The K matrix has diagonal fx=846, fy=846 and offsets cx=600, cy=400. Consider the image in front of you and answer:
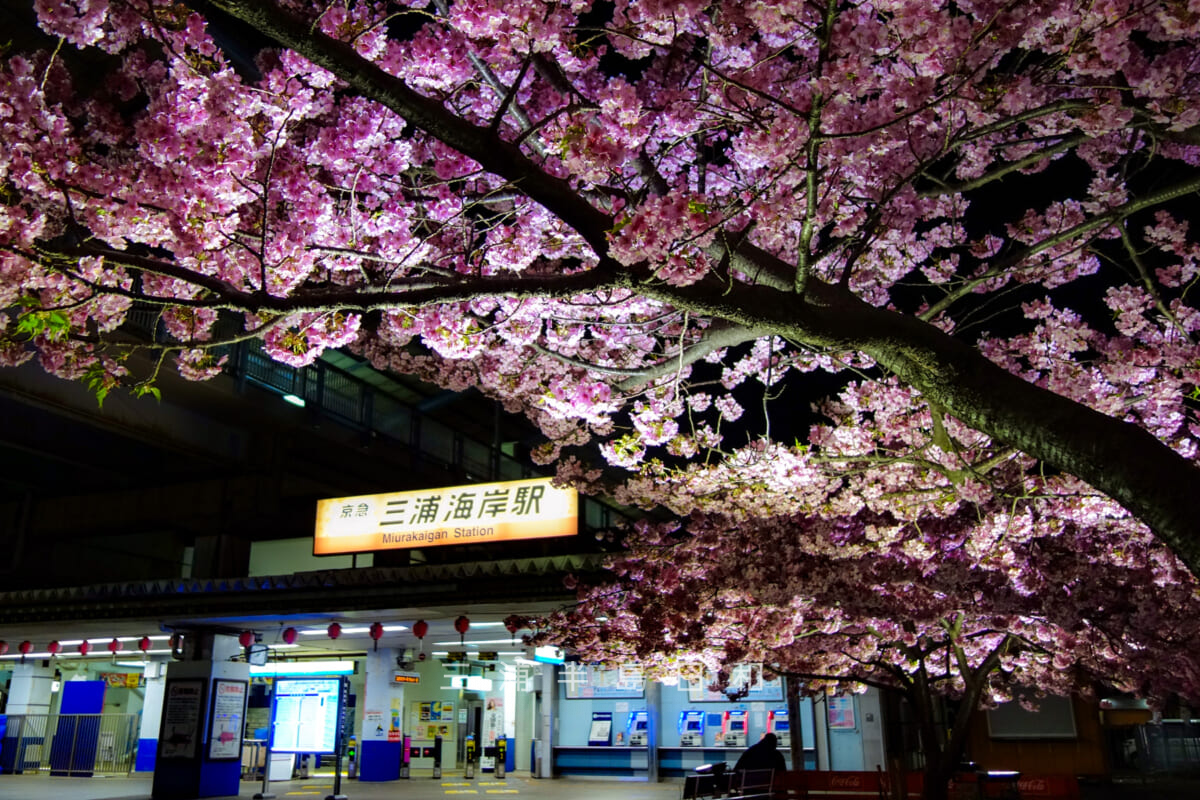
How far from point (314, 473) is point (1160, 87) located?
18.6 m

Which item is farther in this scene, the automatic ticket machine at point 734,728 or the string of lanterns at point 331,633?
the automatic ticket machine at point 734,728

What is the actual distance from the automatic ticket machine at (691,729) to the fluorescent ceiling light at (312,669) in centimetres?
895

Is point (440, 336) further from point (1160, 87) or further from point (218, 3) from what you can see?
point (1160, 87)

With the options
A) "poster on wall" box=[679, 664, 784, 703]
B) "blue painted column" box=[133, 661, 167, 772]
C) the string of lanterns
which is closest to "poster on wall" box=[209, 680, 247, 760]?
the string of lanterns

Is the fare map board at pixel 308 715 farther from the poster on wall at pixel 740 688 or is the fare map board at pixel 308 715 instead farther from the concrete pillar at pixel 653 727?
the concrete pillar at pixel 653 727

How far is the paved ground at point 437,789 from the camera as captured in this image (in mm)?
16266

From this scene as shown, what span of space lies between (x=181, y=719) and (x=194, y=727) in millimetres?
302

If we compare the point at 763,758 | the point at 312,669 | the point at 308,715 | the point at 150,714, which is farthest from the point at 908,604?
the point at 150,714

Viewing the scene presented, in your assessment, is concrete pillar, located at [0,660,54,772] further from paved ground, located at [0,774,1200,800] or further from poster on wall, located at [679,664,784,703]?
poster on wall, located at [679,664,784,703]

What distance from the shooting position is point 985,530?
33.2 ft

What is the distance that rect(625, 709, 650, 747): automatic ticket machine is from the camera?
21.6 meters

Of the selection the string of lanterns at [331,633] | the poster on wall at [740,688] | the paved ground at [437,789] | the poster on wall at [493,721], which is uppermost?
the string of lanterns at [331,633]

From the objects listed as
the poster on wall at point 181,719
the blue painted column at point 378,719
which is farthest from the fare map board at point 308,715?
the blue painted column at point 378,719

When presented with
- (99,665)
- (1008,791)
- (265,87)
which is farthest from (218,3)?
(99,665)
